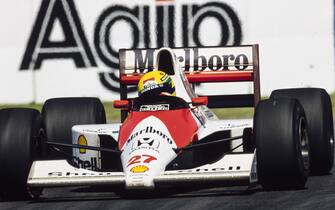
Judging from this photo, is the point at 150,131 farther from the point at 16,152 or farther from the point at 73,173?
the point at 16,152

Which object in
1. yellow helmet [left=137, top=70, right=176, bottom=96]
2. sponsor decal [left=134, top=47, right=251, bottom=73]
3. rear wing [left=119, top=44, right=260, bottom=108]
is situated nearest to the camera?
yellow helmet [left=137, top=70, right=176, bottom=96]

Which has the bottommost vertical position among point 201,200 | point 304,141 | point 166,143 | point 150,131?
point 201,200

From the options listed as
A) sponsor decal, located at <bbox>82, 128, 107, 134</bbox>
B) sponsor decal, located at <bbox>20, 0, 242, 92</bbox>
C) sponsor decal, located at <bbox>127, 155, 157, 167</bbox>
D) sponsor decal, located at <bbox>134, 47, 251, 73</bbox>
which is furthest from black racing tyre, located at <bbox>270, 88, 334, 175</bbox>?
sponsor decal, located at <bbox>20, 0, 242, 92</bbox>

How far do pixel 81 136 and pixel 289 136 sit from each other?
94.9 inches

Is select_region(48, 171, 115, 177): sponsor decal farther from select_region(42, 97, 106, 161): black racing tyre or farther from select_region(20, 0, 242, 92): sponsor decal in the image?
select_region(20, 0, 242, 92): sponsor decal

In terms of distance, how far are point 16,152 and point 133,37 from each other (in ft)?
42.8

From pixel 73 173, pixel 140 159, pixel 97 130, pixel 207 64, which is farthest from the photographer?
pixel 207 64

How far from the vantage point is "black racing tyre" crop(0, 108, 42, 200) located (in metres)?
11.1

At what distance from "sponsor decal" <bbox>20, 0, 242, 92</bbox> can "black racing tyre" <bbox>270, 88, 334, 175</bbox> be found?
35.3 ft

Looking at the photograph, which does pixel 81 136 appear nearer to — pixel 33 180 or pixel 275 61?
pixel 33 180

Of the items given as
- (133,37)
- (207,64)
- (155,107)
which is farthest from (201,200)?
(133,37)

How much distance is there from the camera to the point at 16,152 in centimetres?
1120

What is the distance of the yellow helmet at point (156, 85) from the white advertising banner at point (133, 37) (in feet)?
36.2

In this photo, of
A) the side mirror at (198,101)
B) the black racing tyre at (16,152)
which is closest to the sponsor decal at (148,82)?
the side mirror at (198,101)
